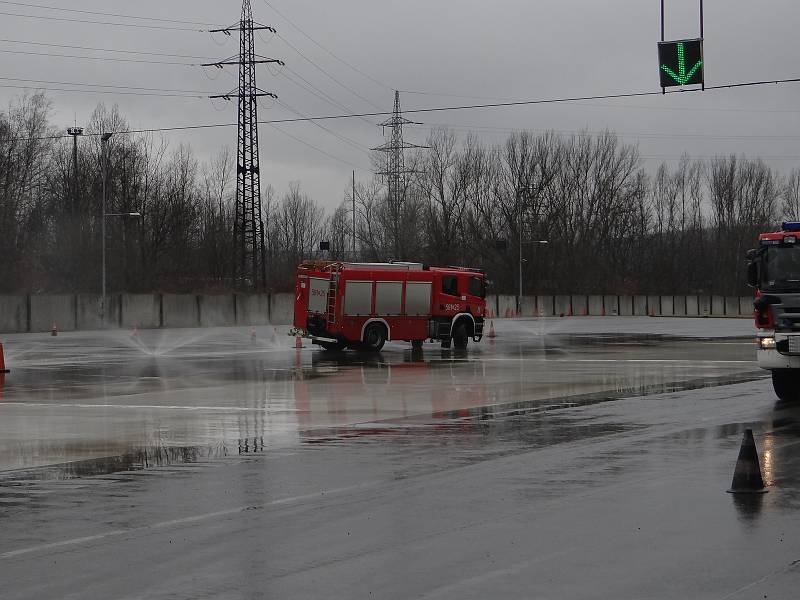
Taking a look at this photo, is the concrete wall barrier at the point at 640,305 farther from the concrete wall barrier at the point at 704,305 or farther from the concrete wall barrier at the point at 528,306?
the concrete wall barrier at the point at 528,306

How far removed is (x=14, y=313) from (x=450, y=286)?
3272 cm

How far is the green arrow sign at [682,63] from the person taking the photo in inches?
936

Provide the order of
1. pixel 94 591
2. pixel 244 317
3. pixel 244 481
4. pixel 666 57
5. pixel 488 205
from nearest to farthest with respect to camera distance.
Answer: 1. pixel 94 591
2. pixel 244 481
3. pixel 666 57
4. pixel 244 317
5. pixel 488 205

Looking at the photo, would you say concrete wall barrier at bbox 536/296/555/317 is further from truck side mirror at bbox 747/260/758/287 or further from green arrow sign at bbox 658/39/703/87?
truck side mirror at bbox 747/260/758/287

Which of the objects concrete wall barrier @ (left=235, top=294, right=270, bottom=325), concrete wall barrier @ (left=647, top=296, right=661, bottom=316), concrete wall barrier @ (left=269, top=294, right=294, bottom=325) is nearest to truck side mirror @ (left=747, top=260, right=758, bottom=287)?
concrete wall barrier @ (left=235, top=294, right=270, bottom=325)

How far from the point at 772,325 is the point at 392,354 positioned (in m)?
20.3

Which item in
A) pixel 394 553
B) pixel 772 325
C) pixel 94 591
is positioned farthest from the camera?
pixel 772 325

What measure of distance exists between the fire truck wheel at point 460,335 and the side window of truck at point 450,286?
3.62 ft

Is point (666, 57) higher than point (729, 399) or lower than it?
higher

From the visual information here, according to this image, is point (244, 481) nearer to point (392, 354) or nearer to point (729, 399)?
point (729, 399)

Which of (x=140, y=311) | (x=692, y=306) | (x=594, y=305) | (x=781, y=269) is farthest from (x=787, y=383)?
(x=692, y=306)

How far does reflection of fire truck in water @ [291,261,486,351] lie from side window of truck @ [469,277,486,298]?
0.06m

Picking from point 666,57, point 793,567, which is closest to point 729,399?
point 666,57

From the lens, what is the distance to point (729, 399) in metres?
21.6
